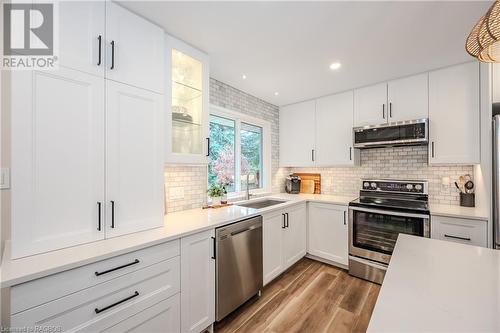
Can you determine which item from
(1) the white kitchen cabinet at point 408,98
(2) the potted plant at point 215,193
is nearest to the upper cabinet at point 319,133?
(1) the white kitchen cabinet at point 408,98

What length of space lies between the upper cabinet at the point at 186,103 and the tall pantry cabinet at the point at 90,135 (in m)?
0.11

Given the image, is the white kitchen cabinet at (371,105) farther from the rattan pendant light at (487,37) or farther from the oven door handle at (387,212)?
the rattan pendant light at (487,37)

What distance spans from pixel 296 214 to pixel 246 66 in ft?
6.51

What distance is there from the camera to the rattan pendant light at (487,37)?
32.1 inches

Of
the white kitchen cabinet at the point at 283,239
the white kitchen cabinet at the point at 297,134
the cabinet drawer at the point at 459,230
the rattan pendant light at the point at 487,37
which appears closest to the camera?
the rattan pendant light at the point at 487,37

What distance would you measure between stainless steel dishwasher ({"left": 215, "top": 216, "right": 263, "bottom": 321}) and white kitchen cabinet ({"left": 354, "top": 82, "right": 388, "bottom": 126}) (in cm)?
202

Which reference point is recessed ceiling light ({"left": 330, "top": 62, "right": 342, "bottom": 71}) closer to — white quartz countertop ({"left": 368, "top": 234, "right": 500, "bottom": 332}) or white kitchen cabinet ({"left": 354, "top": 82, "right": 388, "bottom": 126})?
white kitchen cabinet ({"left": 354, "top": 82, "right": 388, "bottom": 126})

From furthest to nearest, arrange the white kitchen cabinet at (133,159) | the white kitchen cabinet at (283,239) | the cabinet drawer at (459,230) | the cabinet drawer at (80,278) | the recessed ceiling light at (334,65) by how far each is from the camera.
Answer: the white kitchen cabinet at (283,239)
the recessed ceiling light at (334,65)
the cabinet drawer at (459,230)
the white kitchen cabinet at (133,159)
the cabinet drawer at (80,278)

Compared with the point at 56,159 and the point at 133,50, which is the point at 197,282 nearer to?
the point at 56,159

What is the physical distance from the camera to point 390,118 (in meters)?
2.65

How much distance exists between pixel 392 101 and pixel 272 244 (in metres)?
2.35

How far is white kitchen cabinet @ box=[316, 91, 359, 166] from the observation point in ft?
9.78

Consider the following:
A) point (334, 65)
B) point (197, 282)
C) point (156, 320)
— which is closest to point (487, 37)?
point (334, 65)

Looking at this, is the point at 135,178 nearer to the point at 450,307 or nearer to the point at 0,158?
the point at 0,158
